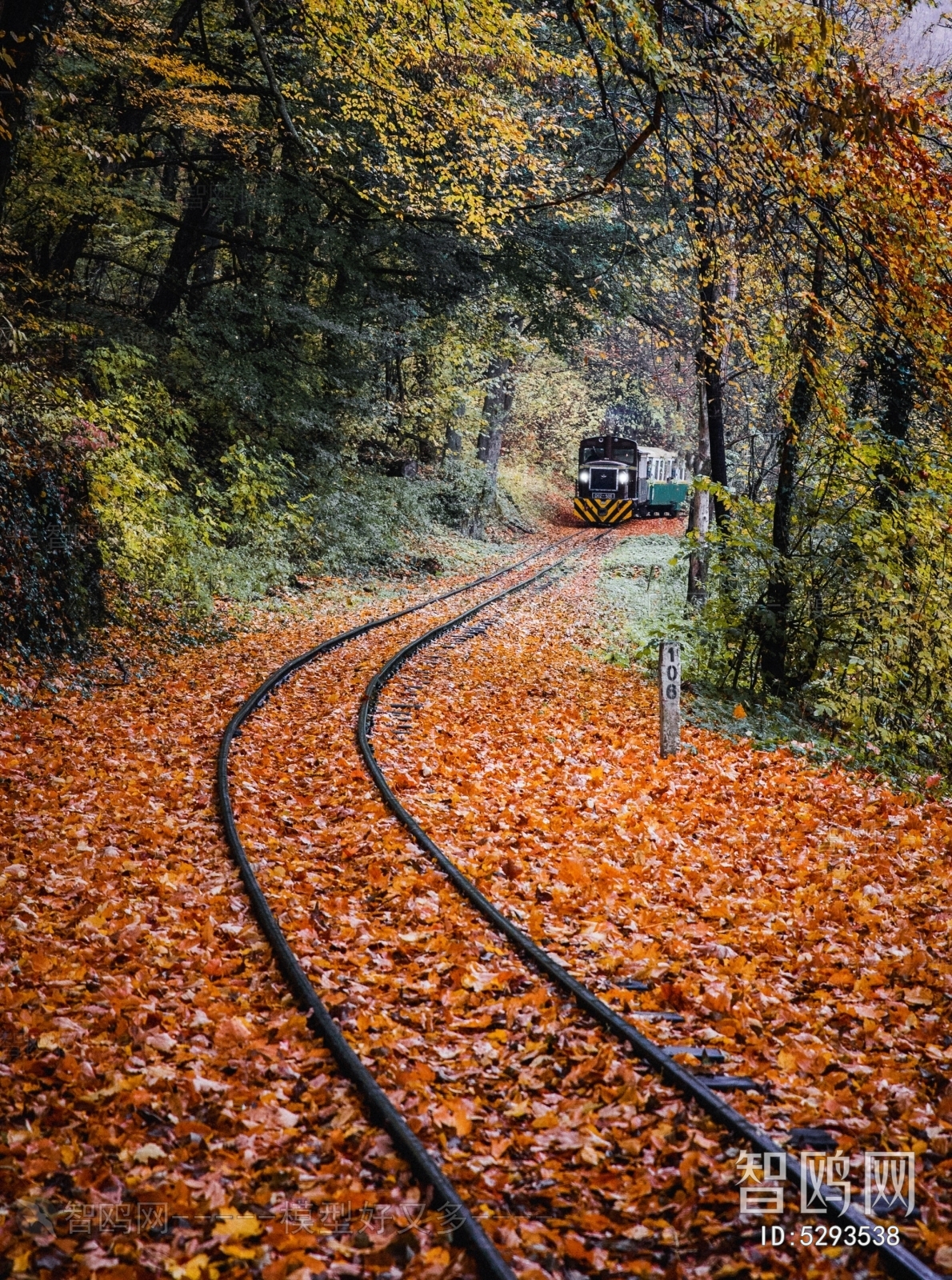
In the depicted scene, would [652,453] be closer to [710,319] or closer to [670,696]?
[710,319]

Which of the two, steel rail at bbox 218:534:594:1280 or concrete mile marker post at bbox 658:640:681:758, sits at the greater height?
concrete mile marker post at bbox 658:640:681:758

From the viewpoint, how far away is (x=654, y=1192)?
11.2 ft

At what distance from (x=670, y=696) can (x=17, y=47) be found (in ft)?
24.0

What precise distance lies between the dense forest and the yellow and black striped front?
12.2 meters

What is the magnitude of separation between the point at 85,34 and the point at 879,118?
1325 centimetres

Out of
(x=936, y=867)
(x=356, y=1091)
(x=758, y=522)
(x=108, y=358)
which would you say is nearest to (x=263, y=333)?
(x=108, y=358)

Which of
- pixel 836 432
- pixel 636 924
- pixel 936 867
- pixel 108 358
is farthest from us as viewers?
pixel 108 358

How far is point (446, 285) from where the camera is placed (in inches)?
802

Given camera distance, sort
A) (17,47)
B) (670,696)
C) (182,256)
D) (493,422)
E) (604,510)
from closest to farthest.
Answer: (17,47) < (670,696) < (182,256) < (493,422) < (604,510)

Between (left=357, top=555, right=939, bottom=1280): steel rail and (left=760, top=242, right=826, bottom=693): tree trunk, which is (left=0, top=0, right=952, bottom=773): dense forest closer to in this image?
(left=760, top=242, right=826, bottom=693): tree trunk

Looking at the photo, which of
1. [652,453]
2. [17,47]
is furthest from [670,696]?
[652,453]

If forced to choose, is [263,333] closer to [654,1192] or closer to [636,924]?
[636,924]

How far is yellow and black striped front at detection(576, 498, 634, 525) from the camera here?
1515 inches

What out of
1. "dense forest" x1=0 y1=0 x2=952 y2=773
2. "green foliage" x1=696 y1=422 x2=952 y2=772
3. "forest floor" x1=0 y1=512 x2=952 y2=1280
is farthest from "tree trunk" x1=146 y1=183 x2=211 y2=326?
"green foliage" x1=696 y1=422 x2=952 y2=772
